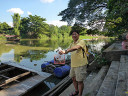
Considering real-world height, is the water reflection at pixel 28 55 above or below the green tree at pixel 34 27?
below

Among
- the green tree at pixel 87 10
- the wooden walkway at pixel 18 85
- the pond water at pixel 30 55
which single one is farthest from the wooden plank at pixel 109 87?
the green tree at pixel 87 10

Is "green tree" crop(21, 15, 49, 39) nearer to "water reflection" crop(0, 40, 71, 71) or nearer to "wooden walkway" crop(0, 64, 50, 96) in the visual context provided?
"water reflection" crop(0, 40, 71, 71)

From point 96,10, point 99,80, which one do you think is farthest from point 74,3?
point 99,80

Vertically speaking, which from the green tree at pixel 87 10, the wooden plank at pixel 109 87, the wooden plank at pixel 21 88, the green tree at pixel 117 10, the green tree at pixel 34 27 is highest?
the green tree at pixel 34 27

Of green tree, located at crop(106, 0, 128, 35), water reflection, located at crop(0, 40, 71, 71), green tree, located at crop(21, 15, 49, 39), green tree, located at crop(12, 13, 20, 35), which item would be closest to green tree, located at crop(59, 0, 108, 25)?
green tree, located at crop(106, 0, 128, 35)

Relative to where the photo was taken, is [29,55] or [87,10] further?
[29,55]

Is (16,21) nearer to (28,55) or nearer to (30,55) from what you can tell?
(28,55)

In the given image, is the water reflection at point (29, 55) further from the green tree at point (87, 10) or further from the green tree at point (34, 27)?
the green tree at point (34, 27)

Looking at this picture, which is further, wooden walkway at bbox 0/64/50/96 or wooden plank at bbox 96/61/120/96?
wooden walkway at bbox 0/64/50/96

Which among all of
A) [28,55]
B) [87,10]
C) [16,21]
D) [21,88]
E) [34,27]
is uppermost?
[16,21]

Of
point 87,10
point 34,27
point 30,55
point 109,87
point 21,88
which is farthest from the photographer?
point 34,27

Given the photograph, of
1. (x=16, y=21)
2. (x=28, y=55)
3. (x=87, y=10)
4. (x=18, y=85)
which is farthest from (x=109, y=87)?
(x=16, y=21)

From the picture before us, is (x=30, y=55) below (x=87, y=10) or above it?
below

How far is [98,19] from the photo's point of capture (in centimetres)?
1156
